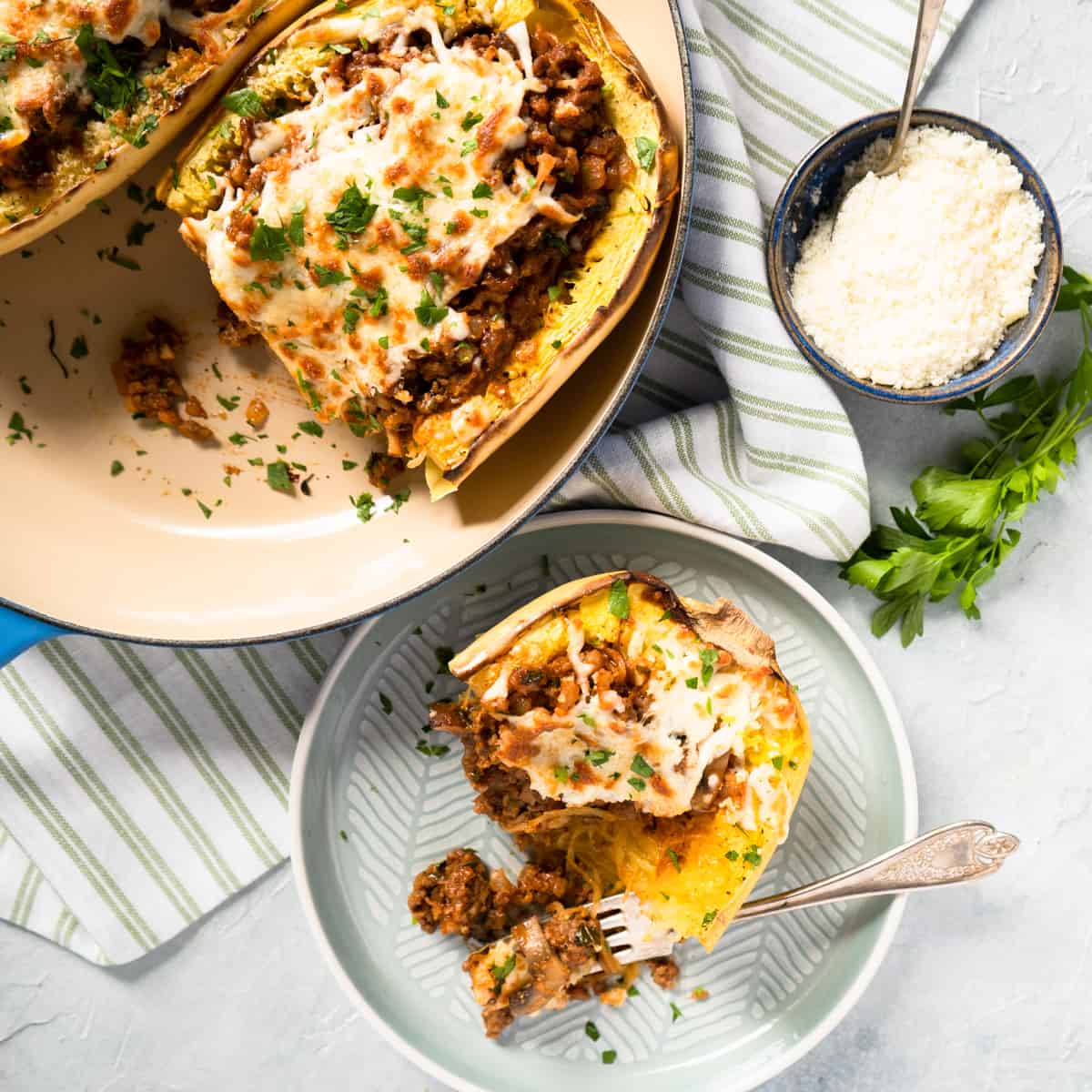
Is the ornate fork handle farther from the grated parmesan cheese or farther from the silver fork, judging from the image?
the grated parmesan cheese

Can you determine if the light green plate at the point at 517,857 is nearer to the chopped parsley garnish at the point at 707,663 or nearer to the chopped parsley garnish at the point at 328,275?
the chopped parsley garnish at the point at 707,663

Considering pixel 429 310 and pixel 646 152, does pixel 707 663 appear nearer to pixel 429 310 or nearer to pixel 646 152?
pixel 429 310

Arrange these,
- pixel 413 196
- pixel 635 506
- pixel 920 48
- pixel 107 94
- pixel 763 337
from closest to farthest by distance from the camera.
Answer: pixel 413 196 < pixel 107 94 < pixel 920 48 < pixel 763 337 < pixel 635 506

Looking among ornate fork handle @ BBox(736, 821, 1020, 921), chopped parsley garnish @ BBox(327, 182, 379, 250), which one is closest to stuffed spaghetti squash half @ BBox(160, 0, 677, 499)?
chopped parsley garnish @ BBox(327, 182, 379, 250)

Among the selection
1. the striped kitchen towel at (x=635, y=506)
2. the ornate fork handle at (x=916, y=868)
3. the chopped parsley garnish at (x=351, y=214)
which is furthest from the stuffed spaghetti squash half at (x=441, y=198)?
the ornate fork handle at (x=916, y=868)

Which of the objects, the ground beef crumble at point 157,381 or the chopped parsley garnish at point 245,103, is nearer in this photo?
the chopped parsley garnish at point 245,103

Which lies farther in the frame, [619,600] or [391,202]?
[619,600]

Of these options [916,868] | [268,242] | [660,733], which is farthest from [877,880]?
[268,242]
